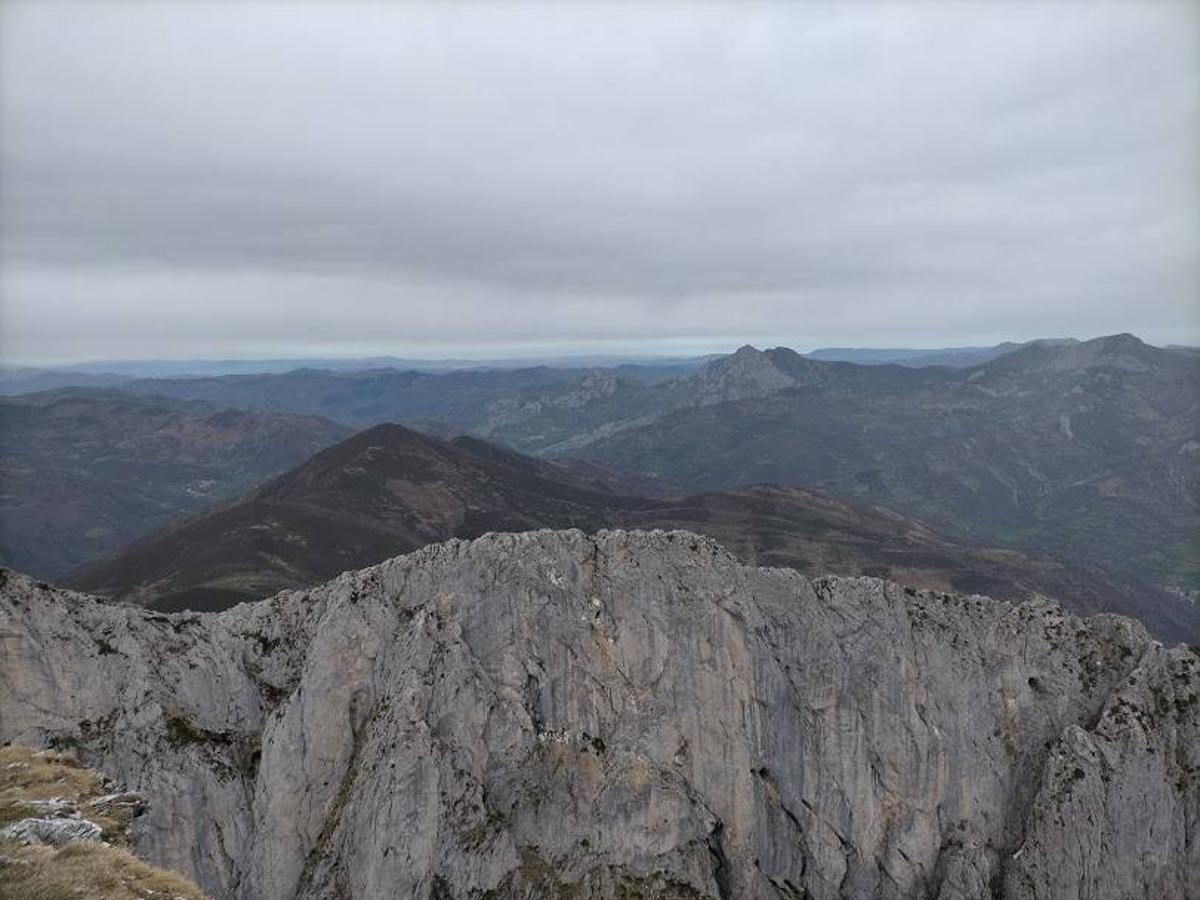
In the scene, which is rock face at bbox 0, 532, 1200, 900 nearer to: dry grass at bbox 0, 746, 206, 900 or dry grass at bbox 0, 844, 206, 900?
dry grass at bbox 0, 746, 206, 900

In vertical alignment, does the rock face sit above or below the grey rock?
below

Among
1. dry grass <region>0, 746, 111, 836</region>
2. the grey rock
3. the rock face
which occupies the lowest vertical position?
the rock face

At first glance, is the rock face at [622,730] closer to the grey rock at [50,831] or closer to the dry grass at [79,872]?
the dry grass at [79,872]

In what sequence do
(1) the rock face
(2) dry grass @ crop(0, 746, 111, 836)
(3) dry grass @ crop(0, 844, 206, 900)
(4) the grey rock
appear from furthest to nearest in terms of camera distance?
(1) the rock face
(2) dry grass @ crop(0, 746, 111, 836)
(4) the grey rock
(3) dry grass @ crop(0, 844, 206, 900)

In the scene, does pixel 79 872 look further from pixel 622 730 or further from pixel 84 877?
pixel 622 730

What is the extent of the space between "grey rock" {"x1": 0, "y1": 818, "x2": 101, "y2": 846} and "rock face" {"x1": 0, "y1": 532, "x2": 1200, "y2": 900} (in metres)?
22.4

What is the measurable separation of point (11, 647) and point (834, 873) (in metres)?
61.0

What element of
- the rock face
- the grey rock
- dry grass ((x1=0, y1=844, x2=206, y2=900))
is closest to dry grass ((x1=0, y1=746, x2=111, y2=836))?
the grey rock

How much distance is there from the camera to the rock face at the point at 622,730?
167 feet

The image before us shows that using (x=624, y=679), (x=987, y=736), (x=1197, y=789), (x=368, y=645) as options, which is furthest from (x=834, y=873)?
(x=368, y=645)

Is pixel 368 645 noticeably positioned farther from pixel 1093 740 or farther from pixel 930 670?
pixel 1093 740

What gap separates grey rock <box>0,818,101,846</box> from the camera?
26.9 metres

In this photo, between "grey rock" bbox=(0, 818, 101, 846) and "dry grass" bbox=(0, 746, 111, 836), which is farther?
"dry grass" bbox=(0, 746, 111, 836)

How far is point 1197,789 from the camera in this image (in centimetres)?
5816
